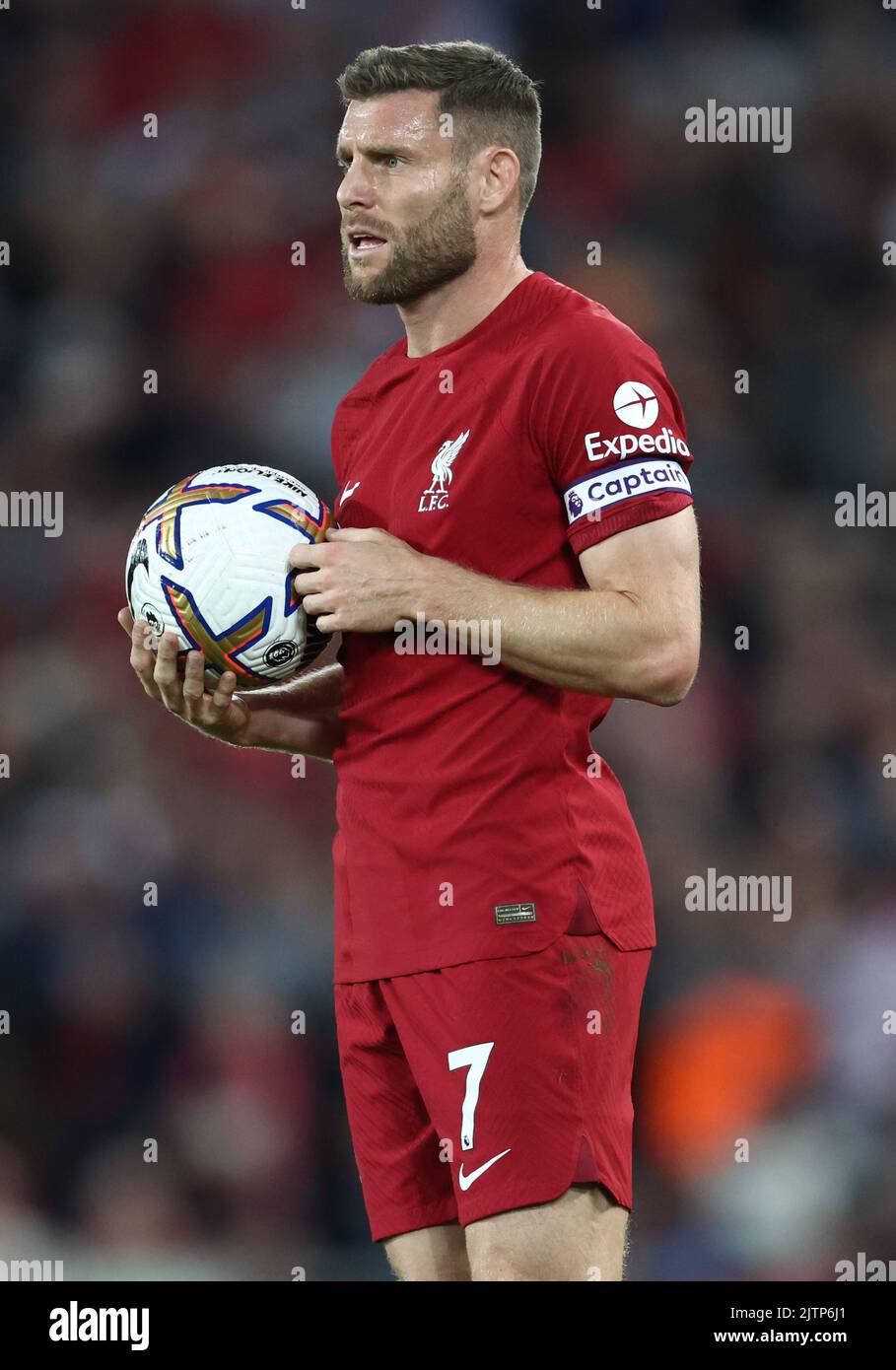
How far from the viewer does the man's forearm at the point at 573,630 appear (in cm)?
234

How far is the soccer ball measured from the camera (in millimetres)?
2561

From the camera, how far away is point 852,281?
5.41 metres

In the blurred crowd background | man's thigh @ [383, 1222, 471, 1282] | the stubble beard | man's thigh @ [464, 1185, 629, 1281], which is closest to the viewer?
man's thigh @ [464, 1185, 629, 1281]

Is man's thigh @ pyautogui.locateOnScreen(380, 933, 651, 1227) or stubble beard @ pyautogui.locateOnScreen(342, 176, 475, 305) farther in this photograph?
stubble beard @ pyautogui.locateOnScreen(342, 176, 475, 305)

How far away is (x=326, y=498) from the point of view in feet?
17.9

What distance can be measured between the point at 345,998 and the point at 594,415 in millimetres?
959

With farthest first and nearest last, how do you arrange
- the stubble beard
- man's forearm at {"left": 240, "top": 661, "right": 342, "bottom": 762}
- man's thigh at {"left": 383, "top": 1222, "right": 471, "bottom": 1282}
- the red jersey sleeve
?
man's forearm at {"left": 240, "top": 661, "right": 342, "bottom": 762} < the stubble beard < man's thigh at {"left": 383, "top": 1222, "right": 471, "bottom": 1282} < the red jersey sleeve

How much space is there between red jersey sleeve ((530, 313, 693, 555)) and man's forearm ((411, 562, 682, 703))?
0.32 ft

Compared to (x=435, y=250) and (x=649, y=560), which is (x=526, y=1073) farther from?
A: (x=435, y=250)

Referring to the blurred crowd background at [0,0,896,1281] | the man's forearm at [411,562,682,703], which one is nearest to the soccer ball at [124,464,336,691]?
the man's forearm at [411,562,682,703]

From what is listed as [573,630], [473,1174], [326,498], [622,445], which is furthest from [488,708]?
[326,498]

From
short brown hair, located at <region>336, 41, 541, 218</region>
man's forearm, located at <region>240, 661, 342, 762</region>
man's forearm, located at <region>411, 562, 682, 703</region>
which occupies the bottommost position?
man's forearm, located at <region>240, 661, 342, 762</region>

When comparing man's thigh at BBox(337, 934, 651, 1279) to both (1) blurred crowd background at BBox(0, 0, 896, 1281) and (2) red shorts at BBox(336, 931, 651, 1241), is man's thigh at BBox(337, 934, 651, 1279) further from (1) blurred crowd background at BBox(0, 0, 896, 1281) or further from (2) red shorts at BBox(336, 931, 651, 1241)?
(1) blurred crowd background at BBox(0, 0, 896, 1281)

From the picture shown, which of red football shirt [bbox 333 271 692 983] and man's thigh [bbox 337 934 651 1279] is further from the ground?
red football shirt [bbox 333 271 692 983]
